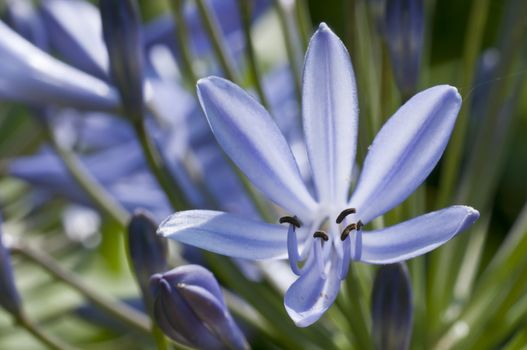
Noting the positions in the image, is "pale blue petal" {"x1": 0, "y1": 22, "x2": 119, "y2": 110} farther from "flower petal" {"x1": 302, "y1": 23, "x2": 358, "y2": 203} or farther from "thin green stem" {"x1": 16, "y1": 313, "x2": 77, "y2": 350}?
"flower petal" {"x1": 302, "y1": 23, "x2": 358, "y2": 203}

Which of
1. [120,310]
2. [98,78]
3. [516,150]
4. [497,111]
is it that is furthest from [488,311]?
[516,150]

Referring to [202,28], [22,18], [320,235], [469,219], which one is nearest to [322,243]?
[320,235]

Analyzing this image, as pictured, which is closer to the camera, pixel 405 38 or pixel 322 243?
pixel 322 243

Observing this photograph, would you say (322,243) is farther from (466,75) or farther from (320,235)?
(466,75)

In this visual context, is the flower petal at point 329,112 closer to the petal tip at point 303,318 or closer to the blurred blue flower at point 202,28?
the petal tip at point 303,318

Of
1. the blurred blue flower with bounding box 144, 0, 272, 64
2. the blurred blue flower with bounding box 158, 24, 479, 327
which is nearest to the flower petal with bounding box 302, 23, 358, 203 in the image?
the blurred blue flower with bounding box 158, 24, 479, 327

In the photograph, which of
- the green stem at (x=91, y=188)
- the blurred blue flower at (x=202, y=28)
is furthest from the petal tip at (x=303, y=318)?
the blurred blue flower at (x=202, y=28)
